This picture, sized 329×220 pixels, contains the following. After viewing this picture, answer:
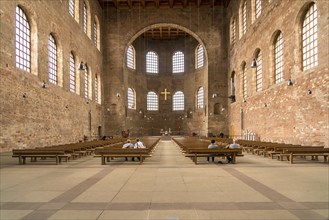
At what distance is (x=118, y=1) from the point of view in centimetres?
3300

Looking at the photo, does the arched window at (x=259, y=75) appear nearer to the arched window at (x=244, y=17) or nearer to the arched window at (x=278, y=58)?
the arched window at (x=278, y=58)

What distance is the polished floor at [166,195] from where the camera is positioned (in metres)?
4.48

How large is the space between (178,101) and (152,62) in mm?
7403

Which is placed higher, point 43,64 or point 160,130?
point 43,64

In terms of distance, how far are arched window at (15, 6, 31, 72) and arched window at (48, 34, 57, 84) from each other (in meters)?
2.74

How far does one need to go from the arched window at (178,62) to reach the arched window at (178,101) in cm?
353

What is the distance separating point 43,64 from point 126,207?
1607 cm

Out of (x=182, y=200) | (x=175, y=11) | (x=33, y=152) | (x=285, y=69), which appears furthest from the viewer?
(x=175, y=11)

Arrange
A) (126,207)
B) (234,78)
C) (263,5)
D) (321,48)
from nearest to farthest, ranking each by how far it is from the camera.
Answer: (126,207)
(321,48)
(263,5)
(234,78)

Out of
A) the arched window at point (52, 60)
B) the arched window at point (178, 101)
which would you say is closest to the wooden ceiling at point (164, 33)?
the arched window at point (178, 101)

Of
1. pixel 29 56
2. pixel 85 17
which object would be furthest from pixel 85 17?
pixel 29 56

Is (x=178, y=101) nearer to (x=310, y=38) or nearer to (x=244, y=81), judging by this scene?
(x=244, y=81)

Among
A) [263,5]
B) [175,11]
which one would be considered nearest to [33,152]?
[263,5]

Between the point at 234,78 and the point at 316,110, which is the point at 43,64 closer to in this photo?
the point at 316,110
